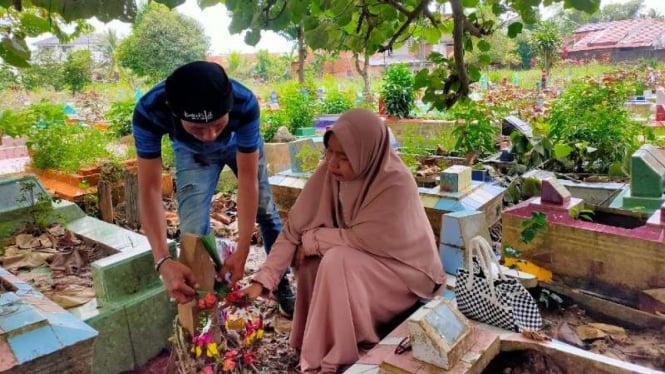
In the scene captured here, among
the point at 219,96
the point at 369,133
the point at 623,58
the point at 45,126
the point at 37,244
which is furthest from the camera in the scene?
the point at 623,58

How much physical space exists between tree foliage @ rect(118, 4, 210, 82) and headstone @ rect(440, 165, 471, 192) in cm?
2078

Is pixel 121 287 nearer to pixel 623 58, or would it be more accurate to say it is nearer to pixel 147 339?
pixel 147 339

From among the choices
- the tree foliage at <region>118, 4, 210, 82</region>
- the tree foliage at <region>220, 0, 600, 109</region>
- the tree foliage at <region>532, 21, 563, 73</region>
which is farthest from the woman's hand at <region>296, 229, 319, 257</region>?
the tree foliage at <region>118, 4, 210, 82</region>

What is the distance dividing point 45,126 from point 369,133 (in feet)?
17.3

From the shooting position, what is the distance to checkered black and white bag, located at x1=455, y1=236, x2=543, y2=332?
2.12m

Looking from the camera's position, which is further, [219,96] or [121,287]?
[121,287]

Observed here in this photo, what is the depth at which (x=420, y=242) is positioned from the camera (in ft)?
8.16

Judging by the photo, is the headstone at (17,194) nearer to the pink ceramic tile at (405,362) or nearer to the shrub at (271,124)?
the pink ceramic tile at (405,362)

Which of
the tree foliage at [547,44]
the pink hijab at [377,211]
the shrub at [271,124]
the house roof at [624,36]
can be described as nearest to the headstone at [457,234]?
the pink hijab at [377,211]

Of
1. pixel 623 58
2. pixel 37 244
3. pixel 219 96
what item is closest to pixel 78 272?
pixel 37 244

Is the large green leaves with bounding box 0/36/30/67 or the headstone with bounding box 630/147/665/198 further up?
the large green leaves with bounding box 0/36/30/67

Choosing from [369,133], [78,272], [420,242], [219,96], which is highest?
[219,96]

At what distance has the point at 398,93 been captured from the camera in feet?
28.9

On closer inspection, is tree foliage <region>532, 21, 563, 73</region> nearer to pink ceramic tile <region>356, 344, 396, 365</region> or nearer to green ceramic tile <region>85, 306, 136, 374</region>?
pink ceramic tile <region>356, 344, 396, 365</region>
